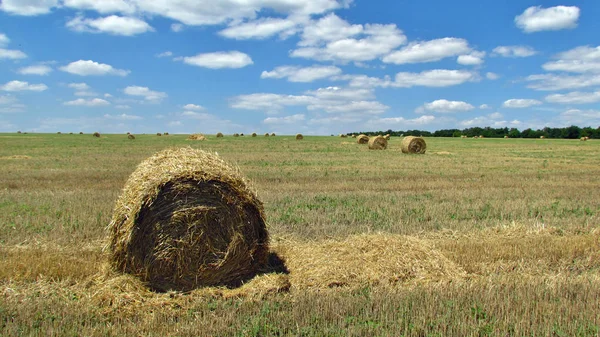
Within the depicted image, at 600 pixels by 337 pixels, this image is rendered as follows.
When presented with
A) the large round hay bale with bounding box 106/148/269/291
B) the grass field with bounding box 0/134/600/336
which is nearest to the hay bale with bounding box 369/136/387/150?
the grass field with bounding box 0/134/600/336

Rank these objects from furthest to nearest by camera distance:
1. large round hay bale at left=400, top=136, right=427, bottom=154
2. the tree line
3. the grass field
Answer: the tree line, large round hay bale at left=400, top=136, right=427, bottom=154, the grass field

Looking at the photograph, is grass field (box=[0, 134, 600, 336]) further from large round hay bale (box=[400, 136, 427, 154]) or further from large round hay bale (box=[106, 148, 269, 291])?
large round hay bale (box=[400, 136, 427, 154])

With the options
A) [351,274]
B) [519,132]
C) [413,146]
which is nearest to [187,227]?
[351,274]

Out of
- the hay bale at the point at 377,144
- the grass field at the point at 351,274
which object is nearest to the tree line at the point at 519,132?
the hay bale at the point at 377,144

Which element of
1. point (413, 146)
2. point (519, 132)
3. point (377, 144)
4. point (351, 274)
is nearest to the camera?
point (351, 274)

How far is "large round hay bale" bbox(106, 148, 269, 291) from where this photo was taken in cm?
570

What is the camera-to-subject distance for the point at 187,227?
584 cm

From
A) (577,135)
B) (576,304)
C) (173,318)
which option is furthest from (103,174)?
(577,135)

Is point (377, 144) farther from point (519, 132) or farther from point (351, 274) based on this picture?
point (519, 132)

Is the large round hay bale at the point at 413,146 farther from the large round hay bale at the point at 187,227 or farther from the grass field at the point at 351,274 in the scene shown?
the large round hay bale at the point at 187,227

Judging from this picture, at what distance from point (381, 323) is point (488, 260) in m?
2.99

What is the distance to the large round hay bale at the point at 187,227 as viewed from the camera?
5.70 m

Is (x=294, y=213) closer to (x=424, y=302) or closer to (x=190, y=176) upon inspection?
(x=190, y=176)

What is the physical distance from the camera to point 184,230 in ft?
19.2
